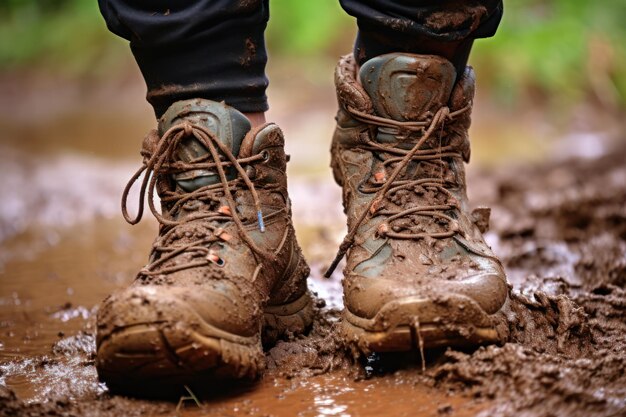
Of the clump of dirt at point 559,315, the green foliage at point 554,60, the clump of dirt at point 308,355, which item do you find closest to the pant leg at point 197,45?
the clump of dirt at point 308,355

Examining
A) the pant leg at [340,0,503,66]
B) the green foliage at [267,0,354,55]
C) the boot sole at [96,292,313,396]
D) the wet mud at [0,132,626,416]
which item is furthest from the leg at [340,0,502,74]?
the green foliage at [267,0,354,55]

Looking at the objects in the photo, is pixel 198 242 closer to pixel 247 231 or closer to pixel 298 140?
pixel 247 231

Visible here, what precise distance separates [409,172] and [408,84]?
0.67 ft

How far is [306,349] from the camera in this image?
1709 mm

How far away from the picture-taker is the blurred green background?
7.17 metres

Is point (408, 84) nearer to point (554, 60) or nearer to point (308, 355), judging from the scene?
point (308, 355)

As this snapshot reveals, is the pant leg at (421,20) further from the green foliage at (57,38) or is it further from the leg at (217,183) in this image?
the green foliage at (57,38)

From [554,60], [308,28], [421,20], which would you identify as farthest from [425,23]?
[308,28]

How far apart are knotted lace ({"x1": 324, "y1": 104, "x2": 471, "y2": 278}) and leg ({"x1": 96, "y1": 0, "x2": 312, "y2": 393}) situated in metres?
0.19

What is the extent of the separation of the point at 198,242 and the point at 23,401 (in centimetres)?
47

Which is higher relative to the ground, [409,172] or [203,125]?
→ [203,125]

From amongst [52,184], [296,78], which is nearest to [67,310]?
[52,184]

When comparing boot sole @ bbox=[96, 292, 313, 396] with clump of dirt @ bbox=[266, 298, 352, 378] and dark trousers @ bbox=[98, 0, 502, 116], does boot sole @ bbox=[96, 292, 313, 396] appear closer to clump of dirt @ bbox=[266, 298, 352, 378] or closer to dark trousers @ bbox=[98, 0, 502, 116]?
clump of dirt @ bbox=[266, 298, 352, 378]

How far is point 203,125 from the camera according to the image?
167 centimetres
